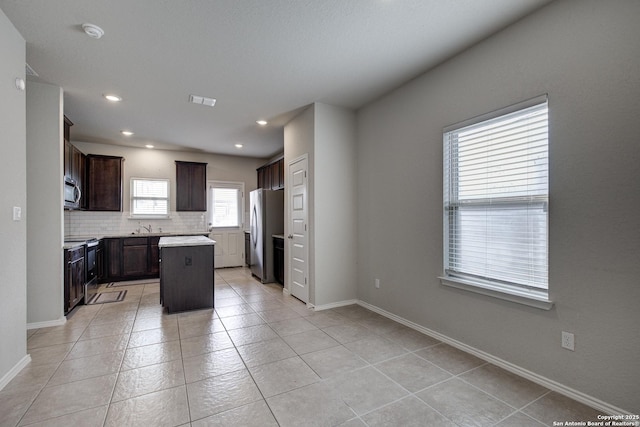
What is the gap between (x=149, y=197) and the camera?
6375 millimetres

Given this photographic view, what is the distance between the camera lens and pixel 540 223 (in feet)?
7.21

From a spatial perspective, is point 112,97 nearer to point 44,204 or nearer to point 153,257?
point 44,204

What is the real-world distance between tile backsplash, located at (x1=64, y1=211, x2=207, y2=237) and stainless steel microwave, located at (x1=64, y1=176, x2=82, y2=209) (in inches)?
53.6

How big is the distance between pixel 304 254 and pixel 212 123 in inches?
103

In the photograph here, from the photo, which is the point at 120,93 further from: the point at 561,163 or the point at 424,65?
the point at 561,163

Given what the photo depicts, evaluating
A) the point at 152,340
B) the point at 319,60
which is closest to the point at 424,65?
the point at 319,60

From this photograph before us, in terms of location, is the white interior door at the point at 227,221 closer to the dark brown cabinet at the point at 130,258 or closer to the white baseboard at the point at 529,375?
the dark brown cabinet at the point at 130,258

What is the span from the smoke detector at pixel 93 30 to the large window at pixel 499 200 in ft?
10.3

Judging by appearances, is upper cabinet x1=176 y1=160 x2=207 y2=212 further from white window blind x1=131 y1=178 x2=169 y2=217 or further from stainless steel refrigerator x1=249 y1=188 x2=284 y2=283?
stainless steel refrigerator x1=249 y1=188 x2=284 y2=283

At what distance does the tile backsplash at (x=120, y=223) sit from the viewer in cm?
569

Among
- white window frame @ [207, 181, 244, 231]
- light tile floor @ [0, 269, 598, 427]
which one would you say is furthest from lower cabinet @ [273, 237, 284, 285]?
white window frame @ [207, 181, 244, 231]

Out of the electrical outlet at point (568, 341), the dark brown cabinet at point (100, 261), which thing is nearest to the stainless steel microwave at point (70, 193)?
the dark brown cabinet at point (100, 261)

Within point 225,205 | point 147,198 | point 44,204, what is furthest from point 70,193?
point 225,205

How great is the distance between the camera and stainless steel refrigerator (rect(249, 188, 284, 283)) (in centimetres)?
558
